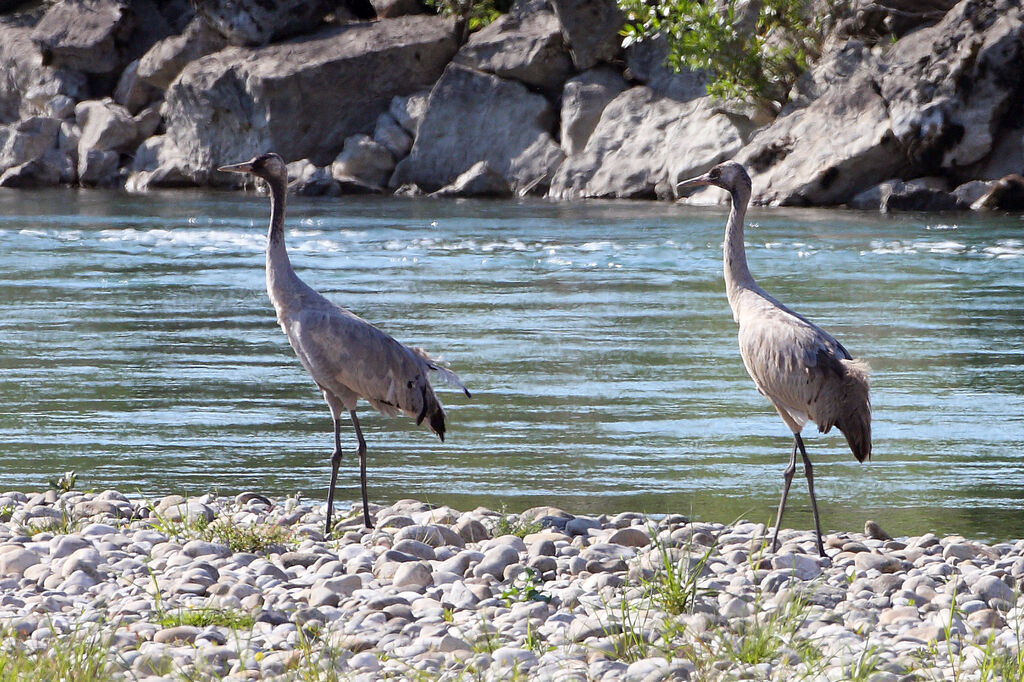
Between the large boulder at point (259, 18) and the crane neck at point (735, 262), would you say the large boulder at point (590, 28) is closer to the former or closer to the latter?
the large boulder at point (259, 18)

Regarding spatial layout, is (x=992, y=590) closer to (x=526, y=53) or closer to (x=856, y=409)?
(x=856, y=409)

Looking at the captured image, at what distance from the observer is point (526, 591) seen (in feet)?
16.9

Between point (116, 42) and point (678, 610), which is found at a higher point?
point (116, 42)

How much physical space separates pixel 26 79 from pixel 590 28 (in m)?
14.8

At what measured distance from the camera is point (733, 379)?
10.4m

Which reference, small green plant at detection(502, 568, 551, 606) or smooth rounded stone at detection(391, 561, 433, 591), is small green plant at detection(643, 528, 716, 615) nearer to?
small green plant at detection(502, 568, 551, 606)

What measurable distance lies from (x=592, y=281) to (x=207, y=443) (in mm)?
8300

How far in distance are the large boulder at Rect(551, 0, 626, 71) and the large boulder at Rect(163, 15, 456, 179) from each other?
3355 mm

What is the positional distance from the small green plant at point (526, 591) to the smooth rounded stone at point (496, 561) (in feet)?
0.64

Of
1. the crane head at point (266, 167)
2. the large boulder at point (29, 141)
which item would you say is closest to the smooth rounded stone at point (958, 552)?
the crane head at point (266, 167)

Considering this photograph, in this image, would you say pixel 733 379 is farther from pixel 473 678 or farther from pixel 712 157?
pixel 712 157

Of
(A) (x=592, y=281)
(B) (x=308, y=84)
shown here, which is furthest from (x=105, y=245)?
(B) (x=308, y=84)

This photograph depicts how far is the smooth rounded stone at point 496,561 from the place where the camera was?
18.1 ft

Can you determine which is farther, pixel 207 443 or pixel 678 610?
pixel 207 443
